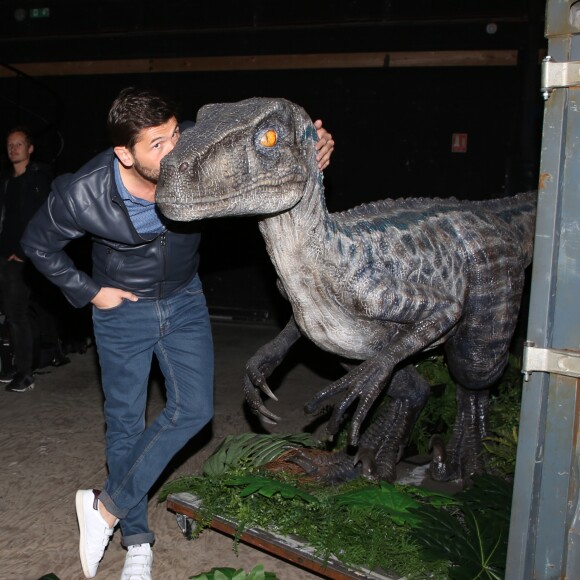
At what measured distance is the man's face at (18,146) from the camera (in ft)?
17.8

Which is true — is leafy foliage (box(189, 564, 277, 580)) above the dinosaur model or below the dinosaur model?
below

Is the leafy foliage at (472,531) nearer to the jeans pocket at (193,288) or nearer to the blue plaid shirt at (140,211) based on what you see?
the jeans pocket at (193,288)

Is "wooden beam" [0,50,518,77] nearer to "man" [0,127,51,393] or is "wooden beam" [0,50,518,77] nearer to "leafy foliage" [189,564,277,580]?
"man" [0,127,51,393]

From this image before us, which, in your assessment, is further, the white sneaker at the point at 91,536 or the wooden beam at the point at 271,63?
the wooden beam at the point at 271,63

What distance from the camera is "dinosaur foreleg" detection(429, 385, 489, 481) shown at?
390cm

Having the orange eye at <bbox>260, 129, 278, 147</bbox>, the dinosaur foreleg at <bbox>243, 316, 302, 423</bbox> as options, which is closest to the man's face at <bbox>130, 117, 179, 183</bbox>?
the orange eye at <bbox>260, 129, 278, 147</bbox>

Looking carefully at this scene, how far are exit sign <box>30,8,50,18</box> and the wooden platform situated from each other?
5.82m

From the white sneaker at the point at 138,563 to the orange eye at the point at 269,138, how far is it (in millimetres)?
1686

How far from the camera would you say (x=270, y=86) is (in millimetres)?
7184

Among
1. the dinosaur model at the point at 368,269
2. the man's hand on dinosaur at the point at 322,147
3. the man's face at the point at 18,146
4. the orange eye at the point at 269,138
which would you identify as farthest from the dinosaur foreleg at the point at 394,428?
the man's face at the point at 18,146

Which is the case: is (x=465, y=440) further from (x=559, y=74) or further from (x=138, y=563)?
(x=559, y=74)

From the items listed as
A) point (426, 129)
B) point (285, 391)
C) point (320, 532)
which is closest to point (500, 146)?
point (426, 129)

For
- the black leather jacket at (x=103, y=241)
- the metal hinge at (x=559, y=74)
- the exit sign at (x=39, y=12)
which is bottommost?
the black leather jacket at (x=103, y=241)

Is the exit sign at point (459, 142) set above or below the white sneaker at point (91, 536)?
above
